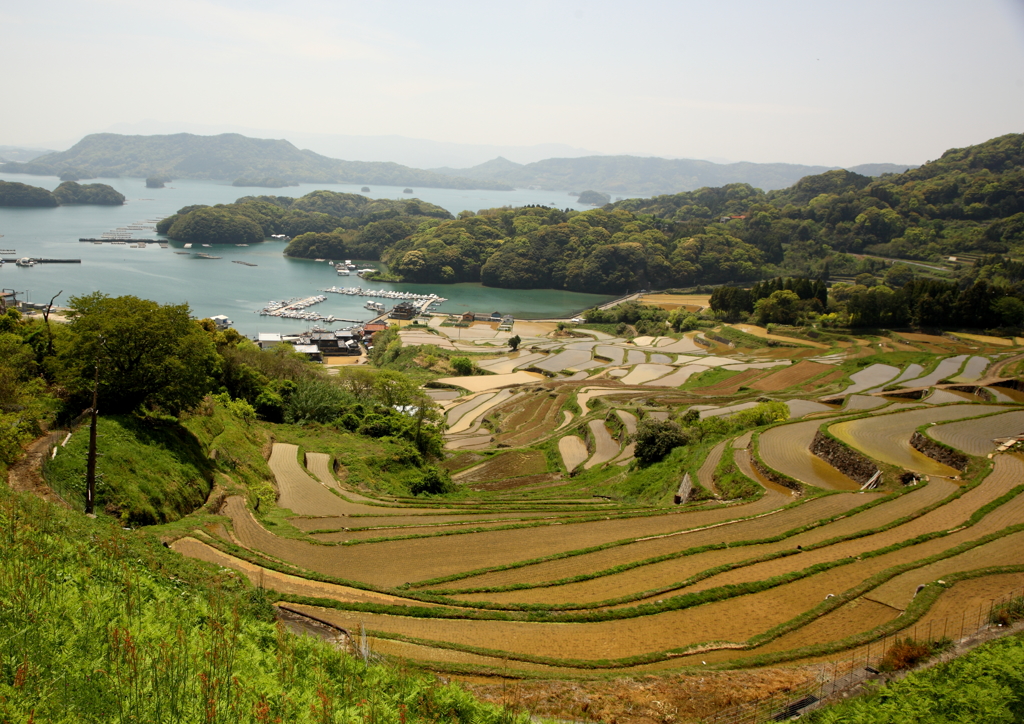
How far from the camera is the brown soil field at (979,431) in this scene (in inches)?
785

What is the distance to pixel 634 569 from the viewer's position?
41.0 feet

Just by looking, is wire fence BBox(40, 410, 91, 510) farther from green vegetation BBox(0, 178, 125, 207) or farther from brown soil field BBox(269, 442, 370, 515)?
green vegetation BBox(0, 178, 125, 207)

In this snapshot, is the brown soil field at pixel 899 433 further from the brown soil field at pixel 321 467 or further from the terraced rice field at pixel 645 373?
the terraced rice field at pixel 645 373

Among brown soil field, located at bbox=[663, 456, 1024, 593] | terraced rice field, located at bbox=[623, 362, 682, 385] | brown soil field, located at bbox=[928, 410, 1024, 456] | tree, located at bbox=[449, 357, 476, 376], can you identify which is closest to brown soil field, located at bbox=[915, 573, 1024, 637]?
brown soil field, located at bbox=[663, 456, 1024, 593]

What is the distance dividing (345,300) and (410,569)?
243 ft

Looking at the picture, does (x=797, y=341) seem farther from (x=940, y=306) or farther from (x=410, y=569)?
(x=410, y=569)

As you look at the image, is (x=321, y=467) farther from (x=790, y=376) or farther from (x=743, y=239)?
(x=743, y=239)

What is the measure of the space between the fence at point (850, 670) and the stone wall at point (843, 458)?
333 inches

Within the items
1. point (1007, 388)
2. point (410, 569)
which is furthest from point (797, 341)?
point (410, 569)

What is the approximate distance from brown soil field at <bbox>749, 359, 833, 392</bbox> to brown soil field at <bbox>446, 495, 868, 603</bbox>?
2255 centimetres

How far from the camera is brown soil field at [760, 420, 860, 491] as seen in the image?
19.0 meters

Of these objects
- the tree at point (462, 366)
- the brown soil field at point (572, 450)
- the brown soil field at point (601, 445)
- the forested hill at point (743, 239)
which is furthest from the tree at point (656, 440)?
the forested hill at point (743, 239)

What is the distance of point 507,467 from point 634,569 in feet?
45.9

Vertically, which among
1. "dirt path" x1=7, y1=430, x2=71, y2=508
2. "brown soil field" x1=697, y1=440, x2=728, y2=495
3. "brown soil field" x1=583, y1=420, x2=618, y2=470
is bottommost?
"brown soil field" x1=583, y1=420, x2=618, y2=470
